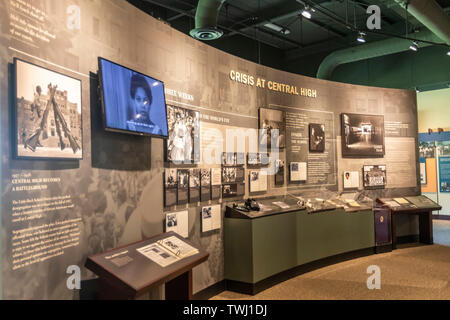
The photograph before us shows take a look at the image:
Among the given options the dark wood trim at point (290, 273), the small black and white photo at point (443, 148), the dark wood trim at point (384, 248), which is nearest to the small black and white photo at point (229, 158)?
the dark wood trim at point (290, 273)

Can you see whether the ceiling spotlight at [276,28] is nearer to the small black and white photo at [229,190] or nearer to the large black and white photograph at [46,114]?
the small black and white photo at [229,190]

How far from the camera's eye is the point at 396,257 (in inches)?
238

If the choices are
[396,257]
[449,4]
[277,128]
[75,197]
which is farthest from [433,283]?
[449,4]

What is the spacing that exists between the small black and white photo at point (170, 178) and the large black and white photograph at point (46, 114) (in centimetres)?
118

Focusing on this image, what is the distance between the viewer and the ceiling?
8430mm

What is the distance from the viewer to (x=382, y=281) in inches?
187

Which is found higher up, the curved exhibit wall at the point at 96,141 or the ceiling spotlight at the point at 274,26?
the ceiling spotlight at the point at 274,26

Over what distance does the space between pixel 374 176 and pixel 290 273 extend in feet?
9.74

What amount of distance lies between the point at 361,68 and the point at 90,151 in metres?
10.2

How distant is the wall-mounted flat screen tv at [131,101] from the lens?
2.72 metres

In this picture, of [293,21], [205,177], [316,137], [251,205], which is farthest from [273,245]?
[293,21]

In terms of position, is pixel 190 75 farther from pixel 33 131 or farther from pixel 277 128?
pixel 33 131

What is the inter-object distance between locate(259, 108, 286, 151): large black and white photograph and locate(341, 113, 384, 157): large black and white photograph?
164 centimetres

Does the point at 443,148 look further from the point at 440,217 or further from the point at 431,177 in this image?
the point at 440,217
